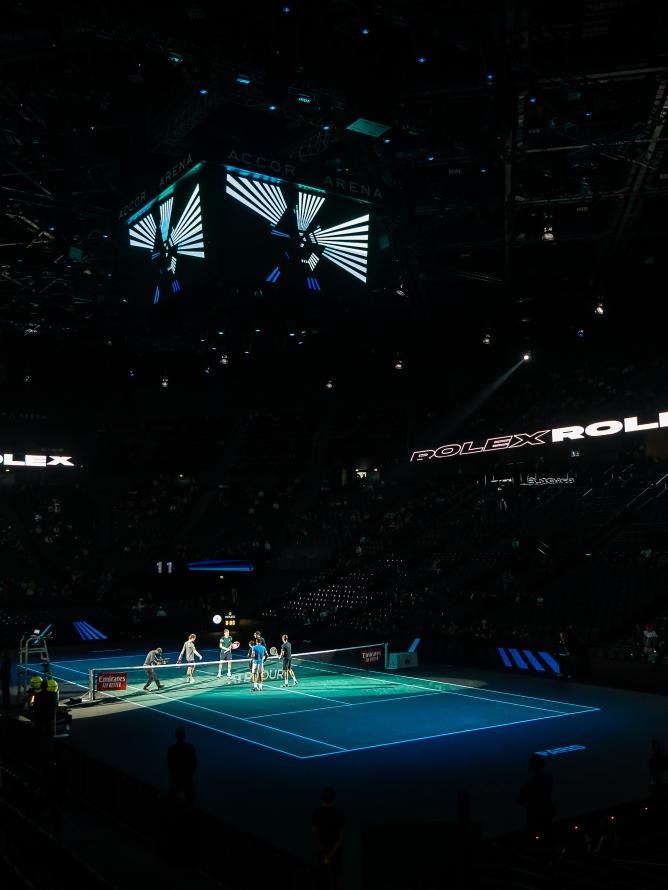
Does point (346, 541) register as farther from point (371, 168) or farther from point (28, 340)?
point (371, 168)

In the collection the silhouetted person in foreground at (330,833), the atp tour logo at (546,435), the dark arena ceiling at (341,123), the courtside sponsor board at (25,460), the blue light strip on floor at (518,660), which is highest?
the dark arena ceiling at (341,123)

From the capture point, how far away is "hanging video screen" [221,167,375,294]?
1136 centimetres

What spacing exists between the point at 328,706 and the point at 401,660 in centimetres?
835

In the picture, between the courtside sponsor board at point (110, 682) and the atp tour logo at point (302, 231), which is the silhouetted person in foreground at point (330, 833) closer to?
the atp tour logo at point (302, 231)

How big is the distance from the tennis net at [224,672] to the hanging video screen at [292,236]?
17.3 meters

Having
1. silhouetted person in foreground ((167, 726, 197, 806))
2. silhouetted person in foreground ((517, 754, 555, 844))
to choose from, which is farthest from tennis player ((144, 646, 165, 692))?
silhouetted person in foreground ((517, 754, 555, 844))

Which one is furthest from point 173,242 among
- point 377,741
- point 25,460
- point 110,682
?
point 25,460

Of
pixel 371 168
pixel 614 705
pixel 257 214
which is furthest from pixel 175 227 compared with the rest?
pixel 614 705

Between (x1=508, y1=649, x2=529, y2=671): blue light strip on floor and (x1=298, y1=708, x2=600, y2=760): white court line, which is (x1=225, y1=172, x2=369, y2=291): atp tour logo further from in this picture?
(x1=508, y1=649, x2=529, y2=671): blue light strip on floor

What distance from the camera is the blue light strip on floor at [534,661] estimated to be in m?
29.5

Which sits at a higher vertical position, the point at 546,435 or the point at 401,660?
the point at 546,435

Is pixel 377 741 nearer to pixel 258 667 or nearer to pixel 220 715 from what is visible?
pixel 220 715

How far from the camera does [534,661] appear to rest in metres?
29.7

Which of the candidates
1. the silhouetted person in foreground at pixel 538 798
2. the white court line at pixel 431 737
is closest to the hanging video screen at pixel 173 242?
the silhouetted person in foreground at pixel 538 798
